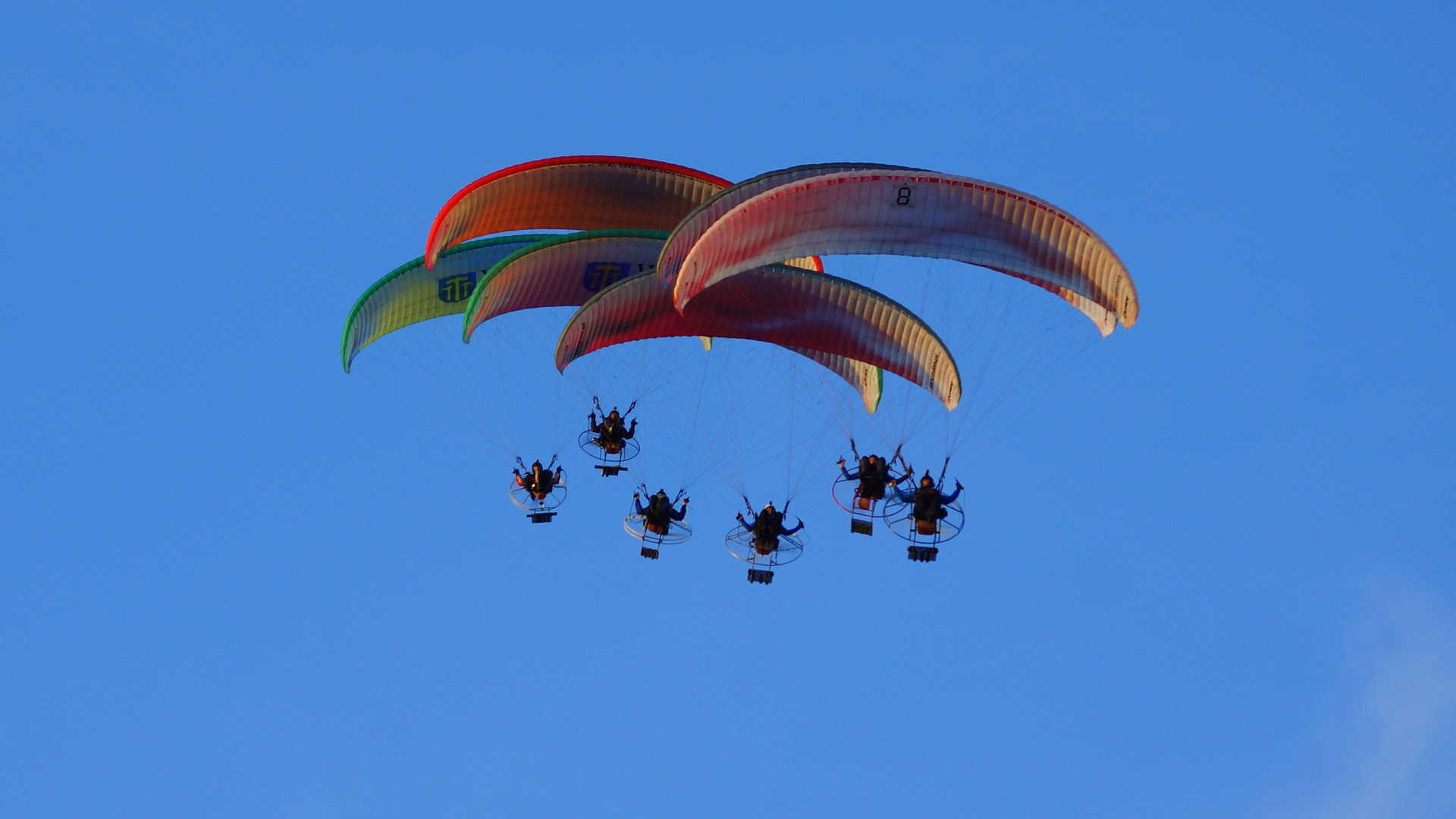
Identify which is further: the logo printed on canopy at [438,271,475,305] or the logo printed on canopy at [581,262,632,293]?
the logo printed on canopy at [438,271,475,305]

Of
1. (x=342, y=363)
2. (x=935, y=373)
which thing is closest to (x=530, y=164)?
(x=342, y=363)

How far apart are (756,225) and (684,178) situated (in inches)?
294

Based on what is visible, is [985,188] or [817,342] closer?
[985,188]

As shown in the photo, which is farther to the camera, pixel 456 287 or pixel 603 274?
pixel 456 287

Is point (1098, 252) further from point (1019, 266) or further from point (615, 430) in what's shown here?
point (615, 430)

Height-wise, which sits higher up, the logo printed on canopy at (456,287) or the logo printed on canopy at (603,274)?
the logo printed on canopy at (456,287)

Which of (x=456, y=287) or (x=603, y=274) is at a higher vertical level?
(x=456, y=287)

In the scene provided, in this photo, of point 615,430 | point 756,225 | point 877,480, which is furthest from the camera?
point 615,430

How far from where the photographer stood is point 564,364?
1823 inches

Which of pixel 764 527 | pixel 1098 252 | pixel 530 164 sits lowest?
pixel 764 527

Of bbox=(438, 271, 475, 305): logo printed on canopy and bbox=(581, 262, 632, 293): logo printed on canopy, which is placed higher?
bbox=(438, 271, 475, 305): logo printed on canopy

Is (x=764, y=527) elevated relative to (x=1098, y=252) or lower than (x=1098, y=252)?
lower

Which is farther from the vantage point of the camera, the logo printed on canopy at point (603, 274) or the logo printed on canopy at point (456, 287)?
the logo printed on canopy at point (456, 287)

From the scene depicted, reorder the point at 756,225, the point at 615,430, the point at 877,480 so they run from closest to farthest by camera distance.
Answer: the point at 756,225 < the point at 877,480 < the point at 615,430
